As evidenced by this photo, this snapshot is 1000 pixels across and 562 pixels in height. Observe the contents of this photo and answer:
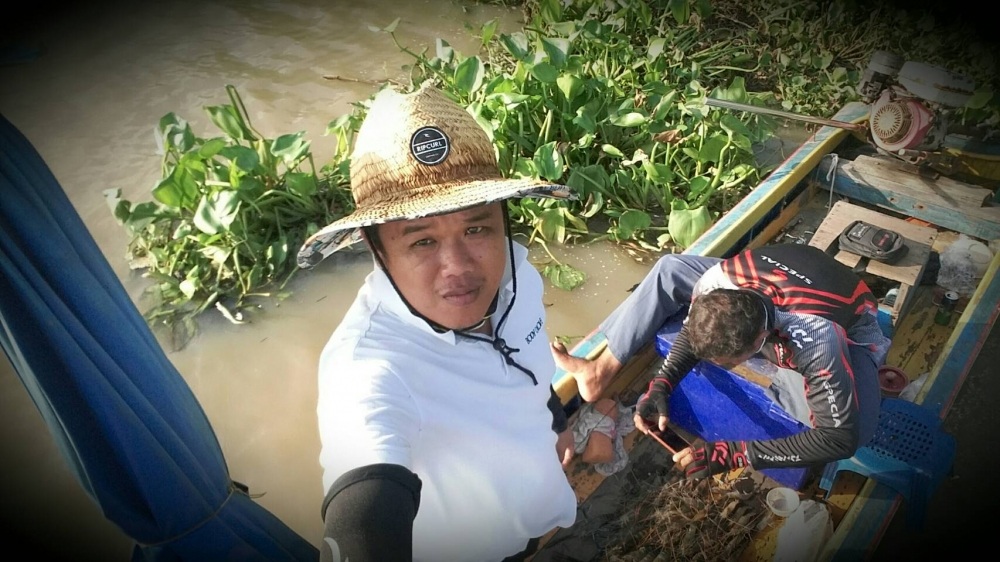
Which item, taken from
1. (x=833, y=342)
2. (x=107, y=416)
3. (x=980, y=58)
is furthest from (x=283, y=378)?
(x=980, y=58)

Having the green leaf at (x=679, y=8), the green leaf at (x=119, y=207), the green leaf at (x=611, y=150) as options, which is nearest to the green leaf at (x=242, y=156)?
the green leaf at (x=119, y=207)

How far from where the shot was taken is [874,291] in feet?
9.22

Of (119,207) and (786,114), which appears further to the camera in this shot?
(786,114)

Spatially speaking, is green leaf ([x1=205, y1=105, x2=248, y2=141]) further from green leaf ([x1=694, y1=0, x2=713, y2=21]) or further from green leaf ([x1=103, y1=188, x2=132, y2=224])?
green leaf ([x1=694, y1=0, x2=713, y2=21])

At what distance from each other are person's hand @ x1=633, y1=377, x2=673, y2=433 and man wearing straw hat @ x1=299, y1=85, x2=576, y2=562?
88cm

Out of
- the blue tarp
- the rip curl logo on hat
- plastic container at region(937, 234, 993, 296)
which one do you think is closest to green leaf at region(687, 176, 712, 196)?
plastic container at region(937, 234, 993, 296)

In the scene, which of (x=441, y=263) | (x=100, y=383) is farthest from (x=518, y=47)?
(x=100, y=383)

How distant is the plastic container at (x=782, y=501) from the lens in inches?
78.0

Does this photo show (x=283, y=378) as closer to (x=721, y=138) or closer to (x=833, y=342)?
(x=833, y=342)

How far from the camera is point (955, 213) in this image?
2.89m

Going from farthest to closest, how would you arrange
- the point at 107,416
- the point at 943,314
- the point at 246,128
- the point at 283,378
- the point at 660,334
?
the point at 246,128
the point at 283,378
the point at 943,314
the point at 660,334
the point at 107,416

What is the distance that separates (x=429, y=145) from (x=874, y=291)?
257 centimetres

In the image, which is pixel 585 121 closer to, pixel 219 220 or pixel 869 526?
pixel 219 220

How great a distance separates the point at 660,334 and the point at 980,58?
14.1 feet
